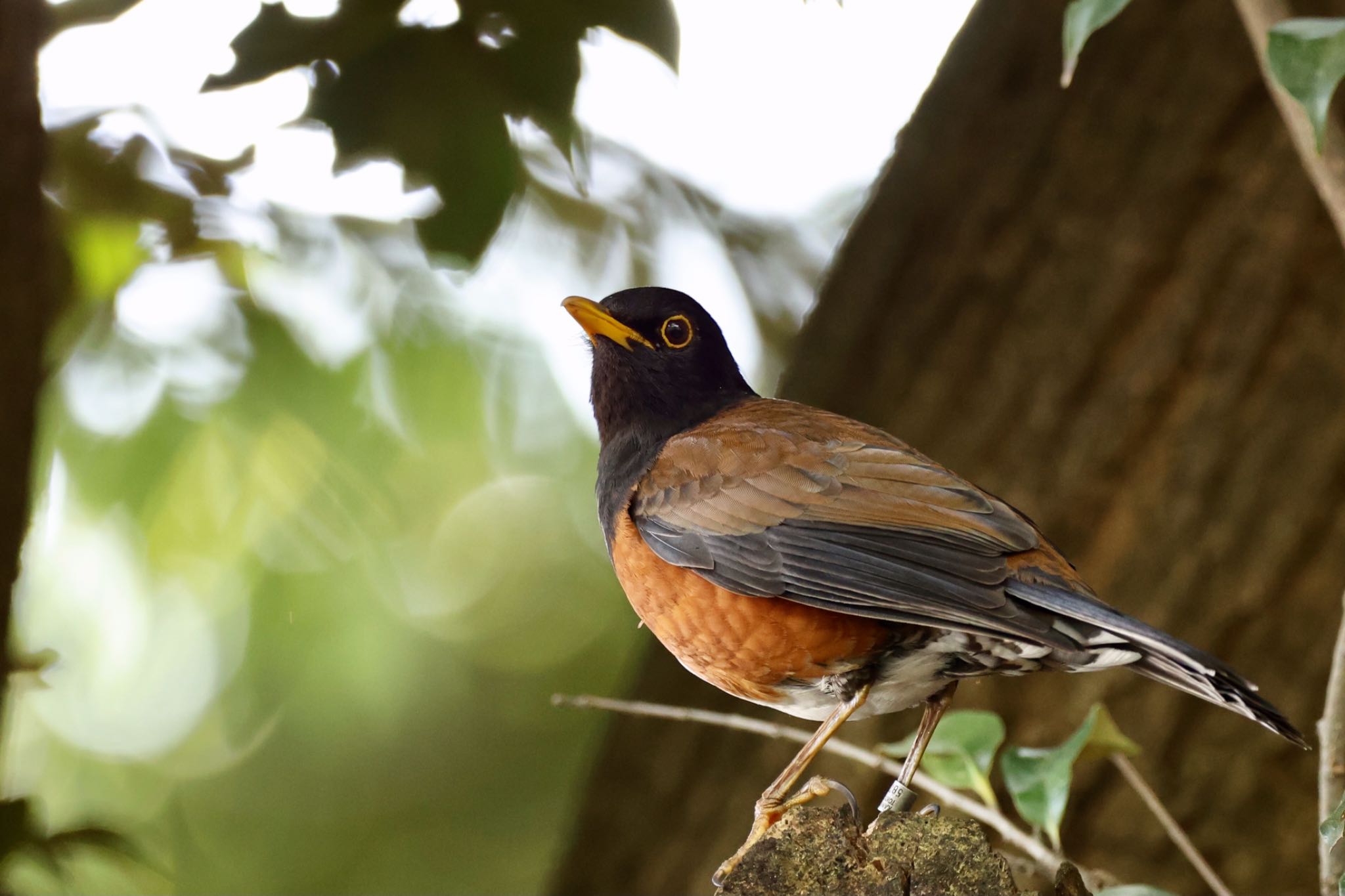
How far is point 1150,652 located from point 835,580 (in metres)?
0.64

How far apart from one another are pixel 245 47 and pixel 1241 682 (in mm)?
2745

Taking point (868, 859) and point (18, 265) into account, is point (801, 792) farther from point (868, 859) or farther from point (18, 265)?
point (18, 265)

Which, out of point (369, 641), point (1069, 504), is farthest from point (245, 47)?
point (369, 641)

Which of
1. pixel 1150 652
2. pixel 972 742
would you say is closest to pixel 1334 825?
pixel 1150 652

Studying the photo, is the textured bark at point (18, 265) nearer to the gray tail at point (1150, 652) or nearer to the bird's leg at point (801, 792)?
the bird's leg at point (801, 792)

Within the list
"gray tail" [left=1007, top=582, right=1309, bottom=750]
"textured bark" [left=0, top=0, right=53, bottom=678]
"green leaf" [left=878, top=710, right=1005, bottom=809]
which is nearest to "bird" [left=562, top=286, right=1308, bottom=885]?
"gray tail" [left=1007, top=582, right=1309, bottom=750]

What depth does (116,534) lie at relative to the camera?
5.67 meters

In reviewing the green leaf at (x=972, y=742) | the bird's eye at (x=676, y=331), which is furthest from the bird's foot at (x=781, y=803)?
the bird's eye at (x=676, y=331)

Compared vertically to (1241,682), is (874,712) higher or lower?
lower

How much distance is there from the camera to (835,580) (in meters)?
2.58

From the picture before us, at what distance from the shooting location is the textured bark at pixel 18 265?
299 centimetres

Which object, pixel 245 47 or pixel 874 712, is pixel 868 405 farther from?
pixel 245 47

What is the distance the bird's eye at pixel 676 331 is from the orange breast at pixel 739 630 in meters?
0.58

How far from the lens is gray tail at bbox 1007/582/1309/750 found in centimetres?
210
